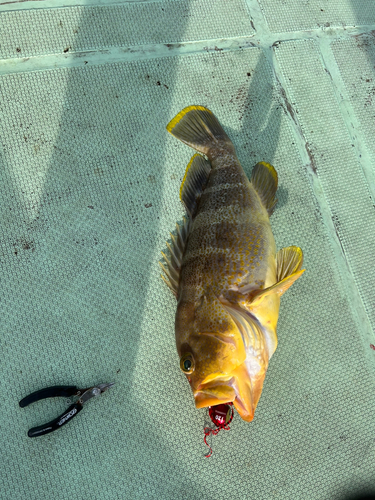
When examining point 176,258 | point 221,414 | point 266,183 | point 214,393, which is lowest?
point 221,414

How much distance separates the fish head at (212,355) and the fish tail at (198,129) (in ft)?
2.66

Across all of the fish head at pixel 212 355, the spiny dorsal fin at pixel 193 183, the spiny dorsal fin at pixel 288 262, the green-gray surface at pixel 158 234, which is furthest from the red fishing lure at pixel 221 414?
the spiny dorsal fin at pixel 193 183

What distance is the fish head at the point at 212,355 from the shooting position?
125 cm

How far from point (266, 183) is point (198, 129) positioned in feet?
1.39

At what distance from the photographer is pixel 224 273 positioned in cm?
139

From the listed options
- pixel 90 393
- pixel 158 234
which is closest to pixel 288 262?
pixel 158 234

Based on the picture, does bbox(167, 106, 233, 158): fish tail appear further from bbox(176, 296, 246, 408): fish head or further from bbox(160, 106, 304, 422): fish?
bbox(176, 296, 246, 408): fish head

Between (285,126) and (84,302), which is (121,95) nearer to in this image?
(285,126)

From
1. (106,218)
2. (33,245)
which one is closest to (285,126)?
(106,218)

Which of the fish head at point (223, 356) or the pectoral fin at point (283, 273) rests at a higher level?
the pectoral fin at point (283, 273)

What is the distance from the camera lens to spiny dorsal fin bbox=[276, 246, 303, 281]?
1.53 m

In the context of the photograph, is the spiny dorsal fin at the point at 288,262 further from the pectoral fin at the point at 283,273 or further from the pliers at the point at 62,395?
the pliers at the point at 62,395

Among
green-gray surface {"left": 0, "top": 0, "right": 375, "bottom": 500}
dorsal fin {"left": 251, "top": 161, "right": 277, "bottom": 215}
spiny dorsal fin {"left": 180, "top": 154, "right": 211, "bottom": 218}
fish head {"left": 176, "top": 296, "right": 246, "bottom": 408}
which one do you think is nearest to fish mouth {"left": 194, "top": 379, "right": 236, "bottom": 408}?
fish head {"left": 176, "top": 296, "right": 246, "bottom": 408}

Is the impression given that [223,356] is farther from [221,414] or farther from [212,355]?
[221,414]
